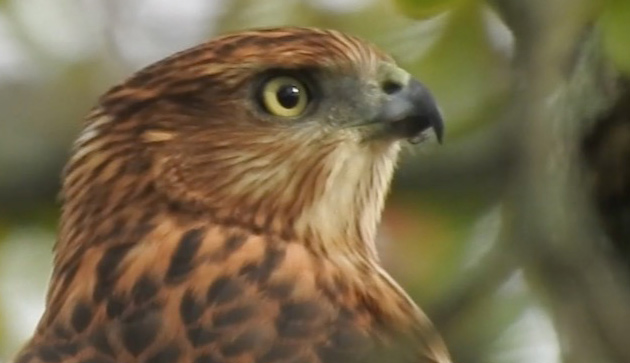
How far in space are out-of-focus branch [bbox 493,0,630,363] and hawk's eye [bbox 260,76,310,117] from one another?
1.55m

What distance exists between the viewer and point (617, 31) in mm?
1994

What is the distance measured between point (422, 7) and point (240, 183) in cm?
107

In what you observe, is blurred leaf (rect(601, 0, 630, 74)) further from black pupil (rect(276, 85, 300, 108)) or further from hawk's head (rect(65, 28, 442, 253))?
black pupil (rect(276, 85, 300, 108))

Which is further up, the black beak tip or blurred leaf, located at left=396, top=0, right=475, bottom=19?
the black beak tip

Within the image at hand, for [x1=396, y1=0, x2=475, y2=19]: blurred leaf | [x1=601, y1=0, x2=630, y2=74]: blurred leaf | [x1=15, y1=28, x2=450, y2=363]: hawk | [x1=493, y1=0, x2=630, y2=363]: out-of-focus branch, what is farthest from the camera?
[x1=15, y1=28, x2=450, y2=363]: hawk

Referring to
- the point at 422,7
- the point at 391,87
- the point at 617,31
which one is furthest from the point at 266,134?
the point at 617,31

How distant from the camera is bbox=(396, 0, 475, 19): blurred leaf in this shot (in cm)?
218

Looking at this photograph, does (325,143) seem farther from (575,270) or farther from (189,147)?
(575,270)

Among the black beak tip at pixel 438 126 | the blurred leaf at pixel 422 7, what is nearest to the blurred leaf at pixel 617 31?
the blurred leaf at pixel 422 7

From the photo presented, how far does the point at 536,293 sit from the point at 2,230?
1301mm

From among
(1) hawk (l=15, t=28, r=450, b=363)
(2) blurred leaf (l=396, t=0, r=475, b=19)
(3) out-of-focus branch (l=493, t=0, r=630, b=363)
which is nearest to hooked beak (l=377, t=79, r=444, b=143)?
(1) hawk (l=15, t=28, r=450, b=363)

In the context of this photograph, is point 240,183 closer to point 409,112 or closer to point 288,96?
point 288,96

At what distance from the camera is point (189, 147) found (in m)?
3.19

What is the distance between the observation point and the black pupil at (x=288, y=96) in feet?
10.2
